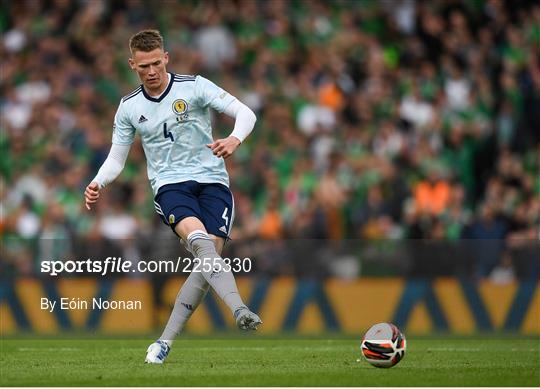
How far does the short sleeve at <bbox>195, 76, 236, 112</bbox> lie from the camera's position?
33.9 feet

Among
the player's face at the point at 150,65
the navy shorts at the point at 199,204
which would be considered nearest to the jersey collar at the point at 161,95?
the player's face at the point at 150,65

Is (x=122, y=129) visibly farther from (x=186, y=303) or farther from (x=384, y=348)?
(x=384, y=348)

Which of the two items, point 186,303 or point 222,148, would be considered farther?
point 186,303

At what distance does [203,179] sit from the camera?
34.3ft

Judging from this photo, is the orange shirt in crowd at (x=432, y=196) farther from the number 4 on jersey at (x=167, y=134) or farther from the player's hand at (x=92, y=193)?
the player's hand at (x=92, y=193)

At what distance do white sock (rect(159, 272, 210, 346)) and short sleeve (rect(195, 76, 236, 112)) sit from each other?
1.35 metres

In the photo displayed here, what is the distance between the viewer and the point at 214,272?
9.91 meters

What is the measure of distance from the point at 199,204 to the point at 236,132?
0.81 m

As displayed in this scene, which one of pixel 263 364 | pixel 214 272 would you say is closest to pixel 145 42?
pixel 214 272

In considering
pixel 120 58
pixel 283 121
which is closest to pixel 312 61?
pixel 283 121

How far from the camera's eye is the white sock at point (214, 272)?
9742mm

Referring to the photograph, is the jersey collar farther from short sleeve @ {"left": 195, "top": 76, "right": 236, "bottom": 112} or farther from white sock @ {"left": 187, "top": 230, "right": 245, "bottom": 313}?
white sock @ {"left": 187, "top": 230, "right": 245, "bottom": 313}

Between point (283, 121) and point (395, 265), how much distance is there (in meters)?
4.69

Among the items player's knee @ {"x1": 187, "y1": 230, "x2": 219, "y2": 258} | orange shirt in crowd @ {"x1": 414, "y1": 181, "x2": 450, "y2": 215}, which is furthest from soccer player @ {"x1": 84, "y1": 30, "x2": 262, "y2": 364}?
orange shirt in crowd @ {"x1": 414, "y1": 181, "x2": 450, "y2": 215}
